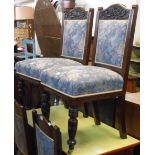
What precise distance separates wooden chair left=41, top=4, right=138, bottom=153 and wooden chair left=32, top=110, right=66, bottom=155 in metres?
0.10

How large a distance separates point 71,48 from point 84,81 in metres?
0.67

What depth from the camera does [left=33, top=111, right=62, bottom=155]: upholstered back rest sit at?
136cm

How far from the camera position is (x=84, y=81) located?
1.36 metres

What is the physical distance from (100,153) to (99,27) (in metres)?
0.82

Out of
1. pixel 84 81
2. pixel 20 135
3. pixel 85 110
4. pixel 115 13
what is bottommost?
pixel 20 135

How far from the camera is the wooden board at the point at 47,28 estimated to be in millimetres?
2652

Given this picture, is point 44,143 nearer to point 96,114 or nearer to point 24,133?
point 24,133

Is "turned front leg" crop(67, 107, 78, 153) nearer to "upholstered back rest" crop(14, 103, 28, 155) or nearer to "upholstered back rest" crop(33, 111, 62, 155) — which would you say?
"upholstered back rest" crop(33, 111, 62, 155)

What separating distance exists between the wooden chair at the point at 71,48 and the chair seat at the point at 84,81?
27 centimetres

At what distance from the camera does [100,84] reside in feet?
4.67

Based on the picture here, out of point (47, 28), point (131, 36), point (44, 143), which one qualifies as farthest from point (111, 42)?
point (47, 28)

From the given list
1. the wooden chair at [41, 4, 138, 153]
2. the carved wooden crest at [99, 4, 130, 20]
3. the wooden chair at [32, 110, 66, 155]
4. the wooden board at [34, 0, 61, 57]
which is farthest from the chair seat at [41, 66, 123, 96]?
the wooden board at [34, 0, 61, 57]
